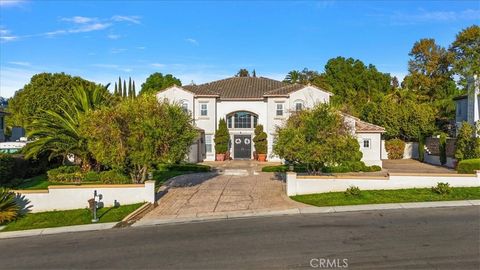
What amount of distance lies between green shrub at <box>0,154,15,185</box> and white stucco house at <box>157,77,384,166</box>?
15711 mm

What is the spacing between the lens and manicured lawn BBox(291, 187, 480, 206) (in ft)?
65.3

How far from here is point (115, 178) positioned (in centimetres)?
2372

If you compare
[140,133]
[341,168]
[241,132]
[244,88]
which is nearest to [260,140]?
[241,132]

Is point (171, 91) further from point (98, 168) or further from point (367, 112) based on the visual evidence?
point (367, 112)

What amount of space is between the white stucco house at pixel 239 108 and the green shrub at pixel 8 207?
2122cm

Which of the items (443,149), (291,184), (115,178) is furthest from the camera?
(443,149)

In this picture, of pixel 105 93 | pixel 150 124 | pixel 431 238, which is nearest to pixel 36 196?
pixel 150 124

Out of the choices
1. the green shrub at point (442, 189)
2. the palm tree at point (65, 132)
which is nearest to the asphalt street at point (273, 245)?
the green shrub at point (442, 189)

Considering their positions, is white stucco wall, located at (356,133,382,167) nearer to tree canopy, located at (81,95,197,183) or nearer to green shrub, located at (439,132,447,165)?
green shrub, located at (439,132,447,165)

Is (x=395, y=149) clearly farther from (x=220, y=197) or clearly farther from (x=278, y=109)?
(x=220, y=197)

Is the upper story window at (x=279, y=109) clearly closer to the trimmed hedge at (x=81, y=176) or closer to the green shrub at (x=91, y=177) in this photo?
the trimmed hedge at (x=81, y=176)

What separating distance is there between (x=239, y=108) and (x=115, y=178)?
19.8 metres

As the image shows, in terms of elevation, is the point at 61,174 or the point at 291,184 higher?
the point at 61,174

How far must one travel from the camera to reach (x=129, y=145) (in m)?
20.6
